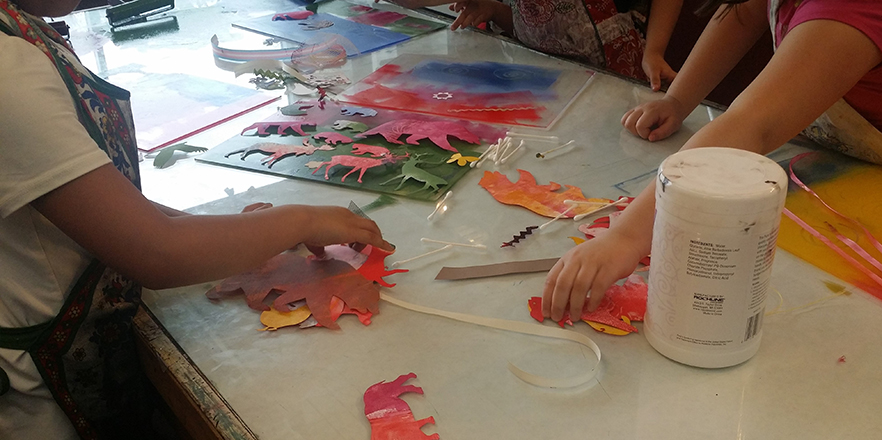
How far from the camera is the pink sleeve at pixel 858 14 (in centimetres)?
77

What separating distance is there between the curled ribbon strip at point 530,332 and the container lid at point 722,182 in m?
0.18

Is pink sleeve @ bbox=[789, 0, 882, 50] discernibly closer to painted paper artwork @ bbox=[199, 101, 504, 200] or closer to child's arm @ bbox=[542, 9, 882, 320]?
child's arm @ bbox=[542, 9, 882, 320]

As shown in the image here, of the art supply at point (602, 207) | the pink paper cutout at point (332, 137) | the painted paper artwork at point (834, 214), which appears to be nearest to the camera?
the painted paper artwork at point (834, 214)

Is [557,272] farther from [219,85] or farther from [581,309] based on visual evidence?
[219,85]

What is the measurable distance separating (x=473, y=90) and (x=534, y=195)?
0.40 metres

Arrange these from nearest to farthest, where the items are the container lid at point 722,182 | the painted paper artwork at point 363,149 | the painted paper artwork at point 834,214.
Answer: the container lid at point 722,182 < the painted paper artwork at point 834,214 < the painted paper artwork at point 363,149

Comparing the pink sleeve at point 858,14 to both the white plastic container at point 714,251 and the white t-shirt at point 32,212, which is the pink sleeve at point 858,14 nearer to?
the white plastic container at point 714,251

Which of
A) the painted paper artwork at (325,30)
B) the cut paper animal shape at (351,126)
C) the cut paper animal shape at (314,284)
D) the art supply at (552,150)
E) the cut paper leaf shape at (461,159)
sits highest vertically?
the painted paper artwork at (325,30)

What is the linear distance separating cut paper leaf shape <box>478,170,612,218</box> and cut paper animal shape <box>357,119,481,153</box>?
12 centimetres

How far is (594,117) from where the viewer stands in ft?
3.77

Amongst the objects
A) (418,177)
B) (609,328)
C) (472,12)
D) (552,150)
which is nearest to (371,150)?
(418,177)

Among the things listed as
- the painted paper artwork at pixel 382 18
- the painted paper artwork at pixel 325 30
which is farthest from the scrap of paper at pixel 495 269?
the painted paper artwork at pixel 382 18

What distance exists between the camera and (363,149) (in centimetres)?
107

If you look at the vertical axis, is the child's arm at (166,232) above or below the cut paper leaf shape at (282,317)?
above
